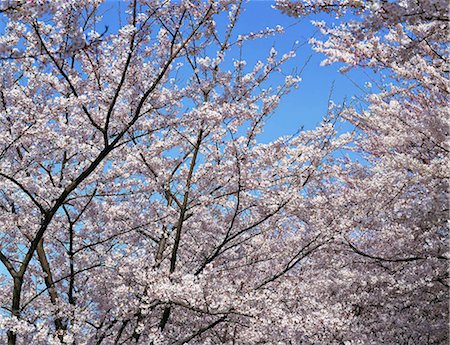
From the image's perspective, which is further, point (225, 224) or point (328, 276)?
point (328, 276)

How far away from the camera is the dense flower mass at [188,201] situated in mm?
5703

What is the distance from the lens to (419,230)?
820cm

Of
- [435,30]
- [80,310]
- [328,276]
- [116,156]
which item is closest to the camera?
[435,30]

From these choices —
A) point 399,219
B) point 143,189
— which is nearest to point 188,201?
point 143,189

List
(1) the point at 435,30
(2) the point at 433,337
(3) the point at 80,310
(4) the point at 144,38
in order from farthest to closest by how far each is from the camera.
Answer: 1. (2) the point at 433,337
2. (3) the point at 80,310
3. (4) the point at 144,38
4. (1) the point at 435,30

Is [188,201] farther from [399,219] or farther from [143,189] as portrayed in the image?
[399,219]

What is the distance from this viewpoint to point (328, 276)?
32.9 feet

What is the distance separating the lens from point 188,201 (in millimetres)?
7062

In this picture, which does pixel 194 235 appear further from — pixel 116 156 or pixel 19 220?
pixel 19 220

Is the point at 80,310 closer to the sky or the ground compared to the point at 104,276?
closer to the ground

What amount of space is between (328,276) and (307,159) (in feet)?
12.8

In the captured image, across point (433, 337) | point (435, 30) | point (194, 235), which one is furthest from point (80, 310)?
point (433, 337)

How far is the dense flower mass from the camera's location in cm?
570

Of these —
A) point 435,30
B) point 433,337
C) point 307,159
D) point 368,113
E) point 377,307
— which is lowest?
point 433,337
